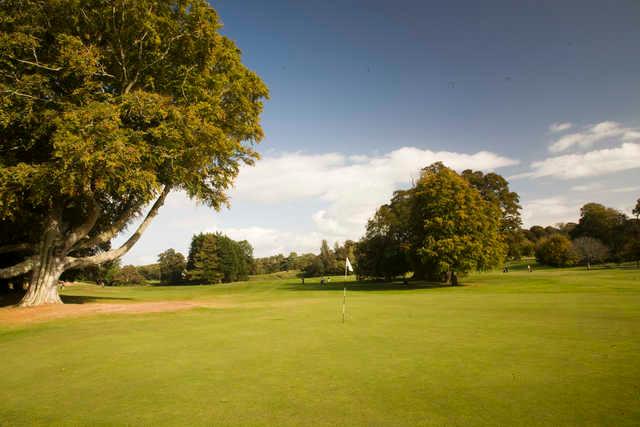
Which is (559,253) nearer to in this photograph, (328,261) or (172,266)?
(328,261)

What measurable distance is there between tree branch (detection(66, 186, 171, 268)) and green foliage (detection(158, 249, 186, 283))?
97.9 meters

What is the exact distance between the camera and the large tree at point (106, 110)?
17.5 meters

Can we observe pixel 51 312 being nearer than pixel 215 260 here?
Yes

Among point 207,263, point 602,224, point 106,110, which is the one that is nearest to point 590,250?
point 602,224

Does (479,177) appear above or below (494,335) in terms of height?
above

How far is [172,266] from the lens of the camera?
130000mm

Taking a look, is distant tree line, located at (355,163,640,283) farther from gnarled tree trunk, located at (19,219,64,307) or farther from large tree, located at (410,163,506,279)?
gnarled tree trunk, located at (19,219,64,307)

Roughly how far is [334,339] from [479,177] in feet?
173

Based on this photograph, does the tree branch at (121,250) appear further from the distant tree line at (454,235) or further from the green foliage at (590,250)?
the green foliage at (590,250)

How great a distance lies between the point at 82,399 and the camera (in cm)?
605

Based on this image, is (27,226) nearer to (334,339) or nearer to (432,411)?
(334,339)

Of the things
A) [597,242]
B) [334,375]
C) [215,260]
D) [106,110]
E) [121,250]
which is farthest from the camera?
[215,260]

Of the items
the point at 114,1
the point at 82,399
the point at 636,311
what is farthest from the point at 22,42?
the point at 636,311

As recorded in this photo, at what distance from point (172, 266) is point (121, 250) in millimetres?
114067
